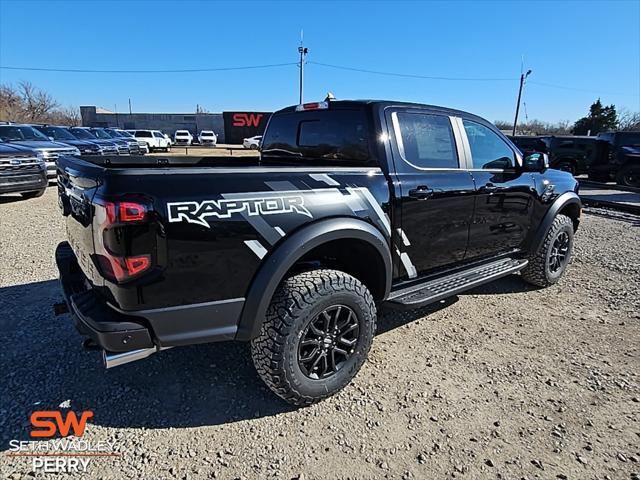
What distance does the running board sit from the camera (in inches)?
116

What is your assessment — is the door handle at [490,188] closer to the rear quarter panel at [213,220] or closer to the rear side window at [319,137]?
the rear side window at [319,137]

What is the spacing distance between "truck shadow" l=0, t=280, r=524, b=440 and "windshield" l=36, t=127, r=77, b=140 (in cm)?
1243

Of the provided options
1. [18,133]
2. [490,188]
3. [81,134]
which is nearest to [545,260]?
[490,188]

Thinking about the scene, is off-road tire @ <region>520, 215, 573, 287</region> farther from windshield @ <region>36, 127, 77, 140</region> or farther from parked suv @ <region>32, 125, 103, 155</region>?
windshield @ <region>36, 127, 77, 140</region>

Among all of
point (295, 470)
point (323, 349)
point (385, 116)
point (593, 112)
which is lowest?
point (295, 470)

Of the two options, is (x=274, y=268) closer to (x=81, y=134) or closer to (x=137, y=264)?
(x=137, y=264)

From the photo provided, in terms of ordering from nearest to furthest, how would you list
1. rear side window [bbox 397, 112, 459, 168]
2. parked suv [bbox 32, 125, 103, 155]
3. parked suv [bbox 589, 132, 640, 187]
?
rear side window [bbox 397, 112, 459, 168]
parked suv [bbox 32, 125, 103, 155]
parked suv [bbox 589, 132, 640, 187]

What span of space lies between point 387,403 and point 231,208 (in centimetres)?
163

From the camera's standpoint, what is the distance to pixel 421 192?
2982 millimetres

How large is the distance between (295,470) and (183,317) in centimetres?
99

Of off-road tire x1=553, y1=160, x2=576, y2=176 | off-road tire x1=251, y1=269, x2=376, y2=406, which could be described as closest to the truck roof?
off-road tire x1=251, y1=269, x2=376, y2=406

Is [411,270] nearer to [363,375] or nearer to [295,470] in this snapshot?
[363,375]

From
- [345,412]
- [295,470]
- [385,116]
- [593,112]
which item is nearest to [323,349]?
[345,412]

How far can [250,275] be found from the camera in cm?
220
